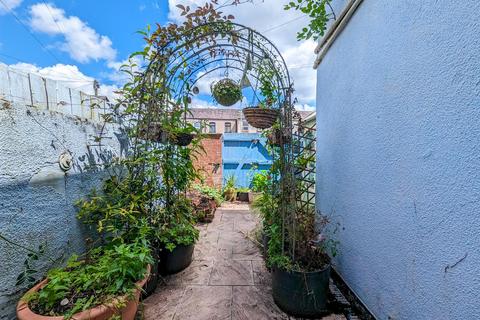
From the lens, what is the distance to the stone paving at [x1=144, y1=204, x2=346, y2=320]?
165 cm

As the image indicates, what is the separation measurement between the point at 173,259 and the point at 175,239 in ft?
0.71

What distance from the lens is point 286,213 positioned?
6.18 ft

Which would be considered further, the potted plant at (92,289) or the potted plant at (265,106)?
the potted plant at (265,106)

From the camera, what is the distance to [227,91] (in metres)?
2.40

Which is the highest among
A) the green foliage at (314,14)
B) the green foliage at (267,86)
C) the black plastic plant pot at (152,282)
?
the green foliage at (314,14)

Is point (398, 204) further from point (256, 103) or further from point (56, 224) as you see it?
point (56, 224)

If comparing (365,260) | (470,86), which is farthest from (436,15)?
(365,260)

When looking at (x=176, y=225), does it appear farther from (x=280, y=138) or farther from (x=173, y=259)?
(x=280, y=138)

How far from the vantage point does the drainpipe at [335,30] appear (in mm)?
1709

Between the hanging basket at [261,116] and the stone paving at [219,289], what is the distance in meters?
1.49

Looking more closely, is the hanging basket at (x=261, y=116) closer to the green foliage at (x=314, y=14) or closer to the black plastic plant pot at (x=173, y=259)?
the green foliage at (x=314, y=14)

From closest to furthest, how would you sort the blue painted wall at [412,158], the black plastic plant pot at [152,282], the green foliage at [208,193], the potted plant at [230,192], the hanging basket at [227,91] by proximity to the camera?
the blue painted wall at [412,158] → the black plastic plant pot at [152,282] → the hanging basket at [227,91] → the green foliage at [208,193] → the potted plant at [230,192]

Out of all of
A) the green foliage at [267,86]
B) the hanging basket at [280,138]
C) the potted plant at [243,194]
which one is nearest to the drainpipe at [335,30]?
the green foliage at [267,86]

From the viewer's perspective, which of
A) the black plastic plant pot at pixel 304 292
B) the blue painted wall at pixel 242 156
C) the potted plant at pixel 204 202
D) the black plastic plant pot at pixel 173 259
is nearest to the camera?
the black plastic plant pot at pixel 304 292
